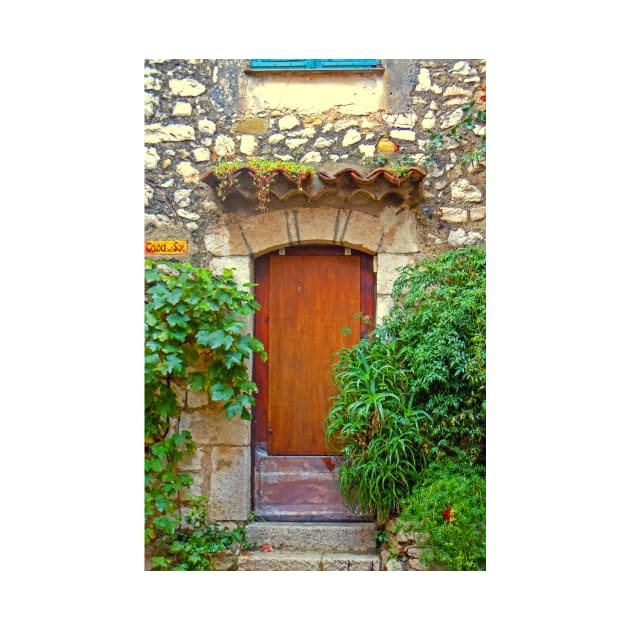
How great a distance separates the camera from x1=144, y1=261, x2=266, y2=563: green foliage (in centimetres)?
343

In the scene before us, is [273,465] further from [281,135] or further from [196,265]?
[281,135]

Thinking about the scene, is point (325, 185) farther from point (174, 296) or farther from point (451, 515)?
point (451, 515)

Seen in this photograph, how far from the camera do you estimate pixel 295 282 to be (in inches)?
150

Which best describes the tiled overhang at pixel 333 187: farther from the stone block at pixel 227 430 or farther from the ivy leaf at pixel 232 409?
the stone block at pixel 227 430

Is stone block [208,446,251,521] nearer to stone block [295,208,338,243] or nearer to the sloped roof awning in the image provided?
stone block [295,208,338,243]

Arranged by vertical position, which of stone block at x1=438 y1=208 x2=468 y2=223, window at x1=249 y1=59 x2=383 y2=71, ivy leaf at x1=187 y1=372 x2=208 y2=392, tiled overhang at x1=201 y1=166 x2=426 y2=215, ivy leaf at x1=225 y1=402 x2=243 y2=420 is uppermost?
window at x1=249 y1=59 x2=383 y2=71

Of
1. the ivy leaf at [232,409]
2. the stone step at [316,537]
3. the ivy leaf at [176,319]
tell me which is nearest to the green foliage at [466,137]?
the ivy leaf at [176,319]

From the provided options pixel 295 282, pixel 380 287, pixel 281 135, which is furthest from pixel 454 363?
pixel 281 135

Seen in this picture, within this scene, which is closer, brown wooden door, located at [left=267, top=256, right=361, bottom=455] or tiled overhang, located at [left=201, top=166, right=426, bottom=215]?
tiled overhang, located at [left=201, top=166, right=426, bottom=215]

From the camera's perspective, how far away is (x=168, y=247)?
3785 millimetres

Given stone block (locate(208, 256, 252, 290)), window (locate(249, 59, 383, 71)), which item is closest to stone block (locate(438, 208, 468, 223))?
window (locate(249, 59, 383, 71))

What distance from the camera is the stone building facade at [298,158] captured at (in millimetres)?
3734

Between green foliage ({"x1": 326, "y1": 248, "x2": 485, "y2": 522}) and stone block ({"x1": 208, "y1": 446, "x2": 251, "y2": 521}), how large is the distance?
1.94 ft

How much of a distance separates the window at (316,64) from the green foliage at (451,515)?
7.79ft
